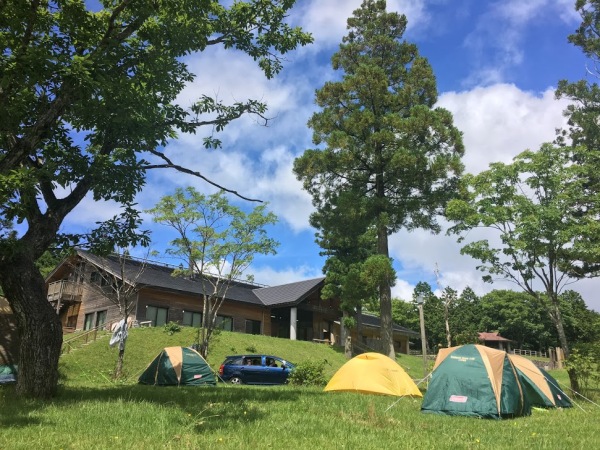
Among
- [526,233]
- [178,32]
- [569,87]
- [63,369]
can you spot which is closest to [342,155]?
[526,233]

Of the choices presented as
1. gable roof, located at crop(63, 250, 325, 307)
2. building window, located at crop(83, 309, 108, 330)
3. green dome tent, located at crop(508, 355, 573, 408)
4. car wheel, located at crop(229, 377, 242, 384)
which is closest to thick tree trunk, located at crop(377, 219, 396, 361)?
car wheel, located at crop(229, 377, 242, 384)

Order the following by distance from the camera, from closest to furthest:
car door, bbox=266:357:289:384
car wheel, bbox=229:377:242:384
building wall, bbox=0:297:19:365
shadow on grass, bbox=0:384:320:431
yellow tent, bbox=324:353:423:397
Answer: shadow on grass, bbox=0:384:320:431 < yellow tent, bbox=324:353:423:397 < building wall, bbox=0:297:19:365 < car wheel, bbox=229:377:242:384 < car door, bbox=266:357:289:384

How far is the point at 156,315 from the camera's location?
3175 centimetres

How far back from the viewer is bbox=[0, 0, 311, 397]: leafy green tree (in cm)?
795

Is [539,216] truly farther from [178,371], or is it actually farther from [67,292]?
[67,292]

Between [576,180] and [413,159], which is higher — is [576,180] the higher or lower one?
the lower one

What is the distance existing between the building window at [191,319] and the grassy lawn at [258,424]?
23.1 metres

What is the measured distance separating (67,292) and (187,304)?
9595 millimetres

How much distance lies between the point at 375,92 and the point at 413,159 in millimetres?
3866

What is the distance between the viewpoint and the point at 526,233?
1741cm

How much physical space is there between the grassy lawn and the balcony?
A: 90.4ft

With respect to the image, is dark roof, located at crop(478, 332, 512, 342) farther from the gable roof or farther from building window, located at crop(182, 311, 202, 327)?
building window, located at crop(182, 311, 202, 327)

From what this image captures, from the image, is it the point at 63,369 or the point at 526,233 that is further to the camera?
the point at 63,369

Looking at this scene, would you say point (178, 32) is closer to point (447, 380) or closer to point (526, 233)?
point (447, 380)
